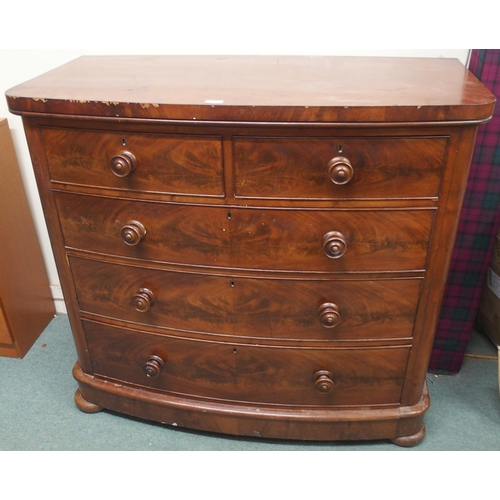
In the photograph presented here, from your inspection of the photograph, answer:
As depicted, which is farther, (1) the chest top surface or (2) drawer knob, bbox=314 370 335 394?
(2) drawer knob, bbox=314 370 335 394

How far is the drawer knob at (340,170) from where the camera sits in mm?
1035

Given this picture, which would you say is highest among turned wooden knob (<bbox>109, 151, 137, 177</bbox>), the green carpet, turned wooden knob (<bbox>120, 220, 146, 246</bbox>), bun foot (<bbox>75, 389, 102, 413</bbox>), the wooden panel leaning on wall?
turned wooden knob (<bbox>109, 151, 137, 177</bbox>)

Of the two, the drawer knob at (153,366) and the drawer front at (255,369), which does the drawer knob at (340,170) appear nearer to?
the drawer front at (255,369)

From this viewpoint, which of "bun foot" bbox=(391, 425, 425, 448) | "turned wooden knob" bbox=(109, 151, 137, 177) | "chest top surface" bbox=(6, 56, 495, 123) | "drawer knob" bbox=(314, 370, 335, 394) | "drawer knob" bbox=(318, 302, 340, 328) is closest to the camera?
"chest top surface" bbox=(6, 56, 495, 123)

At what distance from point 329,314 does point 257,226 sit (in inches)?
11.2

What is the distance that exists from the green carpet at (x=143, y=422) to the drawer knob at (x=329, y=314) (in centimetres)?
48

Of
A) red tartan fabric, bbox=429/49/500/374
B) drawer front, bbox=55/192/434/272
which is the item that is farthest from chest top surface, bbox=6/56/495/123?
drawer front, bbox=55/192/434/272

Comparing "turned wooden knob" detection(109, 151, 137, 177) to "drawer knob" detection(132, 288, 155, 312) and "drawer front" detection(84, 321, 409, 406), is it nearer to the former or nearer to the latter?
"drawer knob" detection(132, 288, 155, 312)

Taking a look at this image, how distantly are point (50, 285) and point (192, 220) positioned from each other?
1.08 m

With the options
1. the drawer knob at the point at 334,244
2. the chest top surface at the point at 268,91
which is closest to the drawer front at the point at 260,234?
the drawer knob at the point at 334,244

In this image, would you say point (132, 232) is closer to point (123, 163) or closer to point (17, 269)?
point (123, 163)

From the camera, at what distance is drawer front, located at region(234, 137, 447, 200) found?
1039 mm
